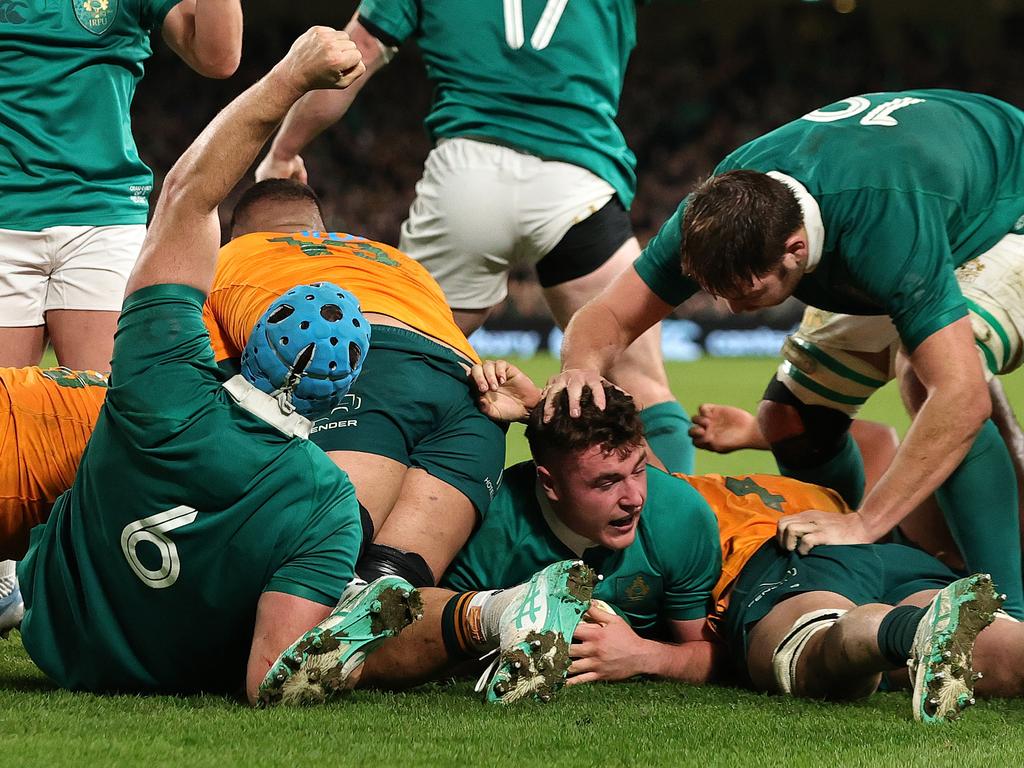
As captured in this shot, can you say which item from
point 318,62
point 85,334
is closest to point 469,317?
point 85,334

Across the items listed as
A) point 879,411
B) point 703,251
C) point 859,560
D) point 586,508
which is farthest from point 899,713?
point 879,411

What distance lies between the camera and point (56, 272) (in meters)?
4.16

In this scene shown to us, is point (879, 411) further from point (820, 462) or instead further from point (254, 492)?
point (254, 492)

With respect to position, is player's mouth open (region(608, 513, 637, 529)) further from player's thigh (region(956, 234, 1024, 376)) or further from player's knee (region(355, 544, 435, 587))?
player's thigh (region(956, 234, 1024, 376))

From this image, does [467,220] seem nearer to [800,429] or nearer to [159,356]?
[800,429]

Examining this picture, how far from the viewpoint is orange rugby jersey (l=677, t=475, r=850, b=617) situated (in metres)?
3.57

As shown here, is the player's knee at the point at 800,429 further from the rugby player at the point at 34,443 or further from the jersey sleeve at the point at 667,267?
the rugby player at the point at 34,443

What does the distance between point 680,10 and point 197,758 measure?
73.5ft

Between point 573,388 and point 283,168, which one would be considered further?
point 283,168

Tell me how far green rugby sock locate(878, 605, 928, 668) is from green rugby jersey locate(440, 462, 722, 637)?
2.06ft

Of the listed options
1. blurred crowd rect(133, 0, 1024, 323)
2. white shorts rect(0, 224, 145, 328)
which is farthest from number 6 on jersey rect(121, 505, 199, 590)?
blurred crowd rect(133, 0, 1024, 323)

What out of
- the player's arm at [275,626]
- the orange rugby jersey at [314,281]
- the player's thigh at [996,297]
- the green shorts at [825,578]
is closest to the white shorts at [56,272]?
the orange rugby jersey at [314,281]

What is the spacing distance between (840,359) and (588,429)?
4.67ft

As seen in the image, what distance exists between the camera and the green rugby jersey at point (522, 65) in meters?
4.78
